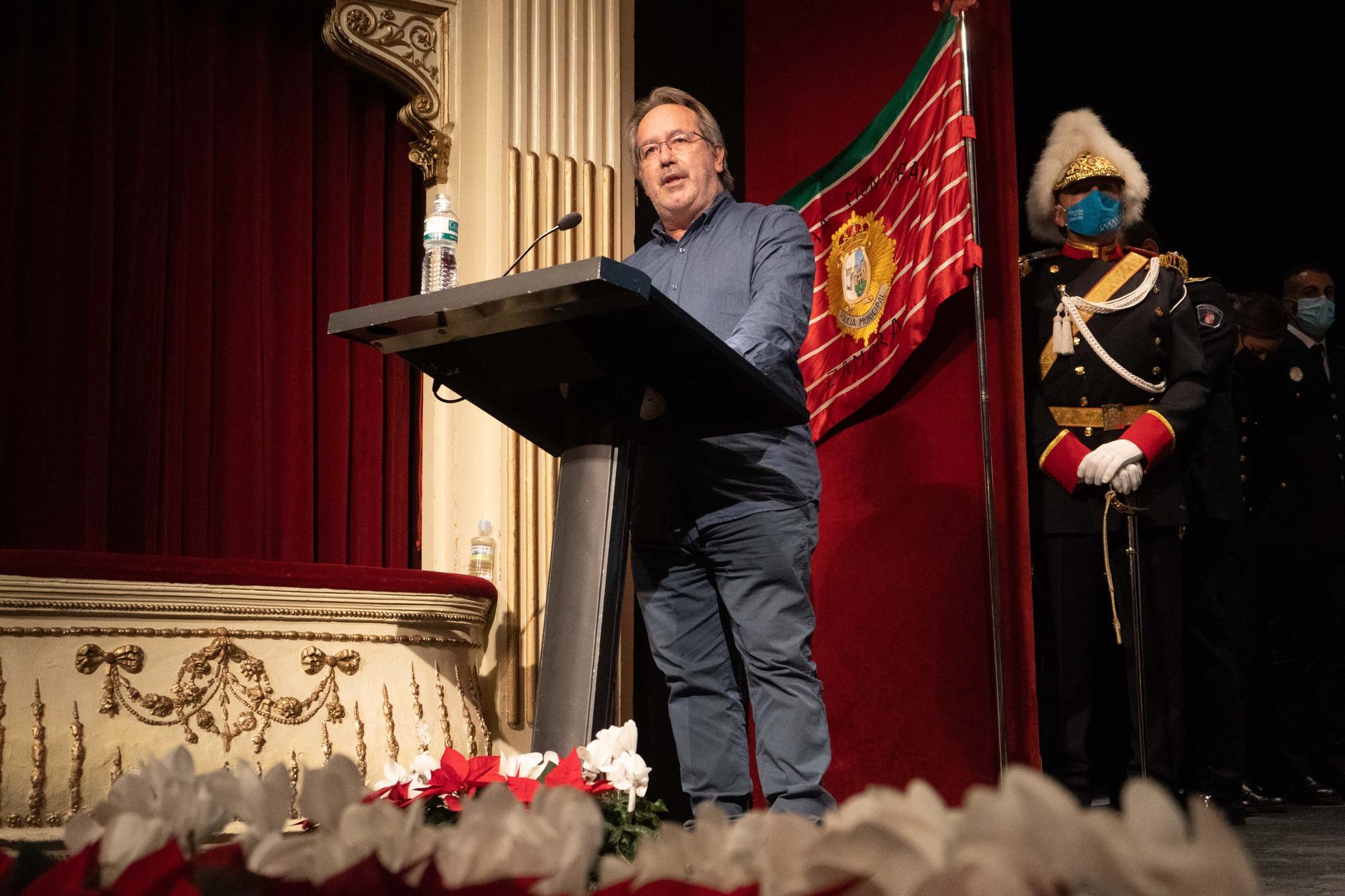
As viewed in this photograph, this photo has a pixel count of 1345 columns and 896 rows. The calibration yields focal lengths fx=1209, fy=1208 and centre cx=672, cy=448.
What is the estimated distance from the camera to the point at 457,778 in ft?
4.75

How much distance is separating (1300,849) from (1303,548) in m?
1.70

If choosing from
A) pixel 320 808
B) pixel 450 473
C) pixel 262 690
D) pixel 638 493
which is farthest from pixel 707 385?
pixel 450 473

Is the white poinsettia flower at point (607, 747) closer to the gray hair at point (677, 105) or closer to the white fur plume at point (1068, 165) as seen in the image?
the gray hair at point (677, 105)

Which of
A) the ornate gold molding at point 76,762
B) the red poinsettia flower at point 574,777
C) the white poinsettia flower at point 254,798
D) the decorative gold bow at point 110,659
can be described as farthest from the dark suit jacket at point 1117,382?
the white poinsettia flower at point 254,798

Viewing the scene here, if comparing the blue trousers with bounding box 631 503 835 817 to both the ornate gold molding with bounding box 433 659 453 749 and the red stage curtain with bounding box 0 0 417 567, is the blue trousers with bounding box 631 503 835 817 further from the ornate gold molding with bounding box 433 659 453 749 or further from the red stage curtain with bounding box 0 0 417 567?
the red stage curtain with bounding box 0 0 417 567

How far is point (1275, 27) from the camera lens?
3932mm

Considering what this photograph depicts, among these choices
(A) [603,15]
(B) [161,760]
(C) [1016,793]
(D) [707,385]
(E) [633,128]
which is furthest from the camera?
(A) [603,15]

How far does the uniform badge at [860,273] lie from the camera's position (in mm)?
3055

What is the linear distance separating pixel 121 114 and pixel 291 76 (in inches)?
17.8

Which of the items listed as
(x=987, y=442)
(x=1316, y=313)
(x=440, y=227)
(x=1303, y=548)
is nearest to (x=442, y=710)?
(x=440, y=227)

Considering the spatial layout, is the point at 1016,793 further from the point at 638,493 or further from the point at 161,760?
the point at 638,493

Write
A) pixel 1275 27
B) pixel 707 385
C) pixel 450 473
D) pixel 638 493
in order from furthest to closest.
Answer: pixel 1275 27, pixel 450 473, pixel 638 493, pixel 707 385

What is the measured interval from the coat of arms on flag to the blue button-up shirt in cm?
73

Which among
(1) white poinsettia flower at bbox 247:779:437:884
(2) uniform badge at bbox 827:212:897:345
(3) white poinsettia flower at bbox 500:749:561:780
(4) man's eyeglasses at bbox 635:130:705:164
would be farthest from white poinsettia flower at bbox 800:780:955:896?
(2) uniform badge at bbox 827:212:897:345
